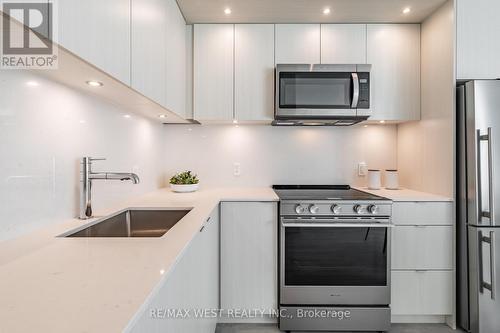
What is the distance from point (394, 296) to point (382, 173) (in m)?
1.07

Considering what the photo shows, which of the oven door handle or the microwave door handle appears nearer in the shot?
the oven door handle

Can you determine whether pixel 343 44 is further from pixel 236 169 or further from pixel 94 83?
pixel 94 83

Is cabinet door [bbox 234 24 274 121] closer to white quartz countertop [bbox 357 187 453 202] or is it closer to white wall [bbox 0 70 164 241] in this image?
white wall [bbox 0 70 164 241]

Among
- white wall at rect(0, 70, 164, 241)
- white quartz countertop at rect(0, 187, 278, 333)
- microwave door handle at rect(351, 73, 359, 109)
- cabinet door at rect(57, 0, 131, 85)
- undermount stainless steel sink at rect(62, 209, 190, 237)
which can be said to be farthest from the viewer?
microwave door handle at rect(351, 73, 359, 109)

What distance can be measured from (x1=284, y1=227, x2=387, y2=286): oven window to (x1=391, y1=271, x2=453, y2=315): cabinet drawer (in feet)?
0.54

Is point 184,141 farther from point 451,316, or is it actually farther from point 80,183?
point 451,316

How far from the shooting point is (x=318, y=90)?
7.73 feet

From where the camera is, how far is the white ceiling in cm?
216

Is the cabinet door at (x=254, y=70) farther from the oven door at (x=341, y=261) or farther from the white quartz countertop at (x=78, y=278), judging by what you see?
the white quartz countertop at (x=78, y=278)

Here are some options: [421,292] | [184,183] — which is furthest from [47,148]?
[421,292]

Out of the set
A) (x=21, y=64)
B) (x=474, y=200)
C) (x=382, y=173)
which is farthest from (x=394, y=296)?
(x=21, y=64)

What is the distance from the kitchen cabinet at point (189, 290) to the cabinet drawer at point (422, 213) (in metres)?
1.28

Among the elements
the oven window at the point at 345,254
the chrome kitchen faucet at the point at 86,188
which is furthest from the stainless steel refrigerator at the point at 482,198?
the chrome kitchen faucet at the point at 86,188

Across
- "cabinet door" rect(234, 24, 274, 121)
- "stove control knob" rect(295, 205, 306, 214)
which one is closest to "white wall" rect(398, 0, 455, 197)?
"stove control knob" rect(295, 205, 306, 214)
